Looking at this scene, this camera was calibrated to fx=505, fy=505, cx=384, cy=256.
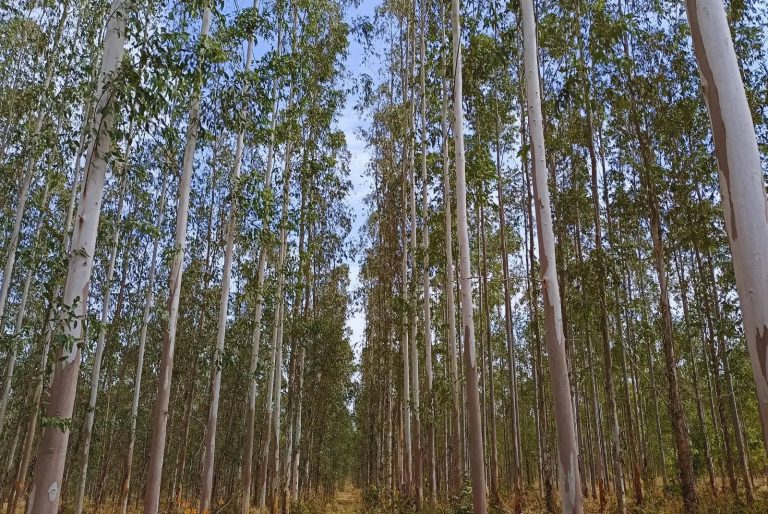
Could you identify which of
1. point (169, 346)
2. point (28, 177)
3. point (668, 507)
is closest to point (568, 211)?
point (668, 507)

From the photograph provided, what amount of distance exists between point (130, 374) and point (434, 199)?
21.2 meters

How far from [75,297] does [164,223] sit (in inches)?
467

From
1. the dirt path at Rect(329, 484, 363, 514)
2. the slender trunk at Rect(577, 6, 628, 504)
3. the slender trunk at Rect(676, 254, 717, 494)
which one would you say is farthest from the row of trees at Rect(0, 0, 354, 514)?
the slender trunk at Rect(676, 254, 717, 494)

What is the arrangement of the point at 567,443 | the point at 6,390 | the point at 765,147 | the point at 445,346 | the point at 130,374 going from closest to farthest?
the point at 567,443
the point at 765,147
the point at 6,390
the point at 445,346
the point at 130,374

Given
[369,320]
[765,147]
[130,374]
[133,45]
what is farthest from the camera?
[130,374]

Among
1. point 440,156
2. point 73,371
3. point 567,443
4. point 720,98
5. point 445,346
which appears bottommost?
point 567,443

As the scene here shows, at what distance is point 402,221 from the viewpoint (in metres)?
14.8

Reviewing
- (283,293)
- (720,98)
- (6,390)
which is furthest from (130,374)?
(720,98)

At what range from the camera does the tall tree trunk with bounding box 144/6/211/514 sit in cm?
686

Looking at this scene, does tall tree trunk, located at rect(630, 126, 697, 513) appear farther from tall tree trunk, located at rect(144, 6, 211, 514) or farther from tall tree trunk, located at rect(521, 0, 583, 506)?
tall tree trunk, located at rect(144, 6, 211, 514)

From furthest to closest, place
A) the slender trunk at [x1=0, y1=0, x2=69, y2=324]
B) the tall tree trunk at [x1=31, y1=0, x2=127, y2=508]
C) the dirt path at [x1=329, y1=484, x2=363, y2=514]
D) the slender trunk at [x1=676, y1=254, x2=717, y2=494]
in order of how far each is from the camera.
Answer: the dirt path at [x1=329, y1=484, x2=363, y2=514] < the slender trunk at [x1=676, y1=254, x2=717, y2=494] < the slender trunk at [x1=0, y1=0, x2=69, y2=324] < the tall tree trunk at [x1=31, y1=0, x2=127, y2=508]

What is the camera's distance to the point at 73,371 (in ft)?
15.1

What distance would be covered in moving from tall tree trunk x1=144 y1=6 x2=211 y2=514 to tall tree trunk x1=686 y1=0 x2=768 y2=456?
5.45 m

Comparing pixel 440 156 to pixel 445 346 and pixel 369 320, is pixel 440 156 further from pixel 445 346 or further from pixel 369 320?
pixel 369 320
